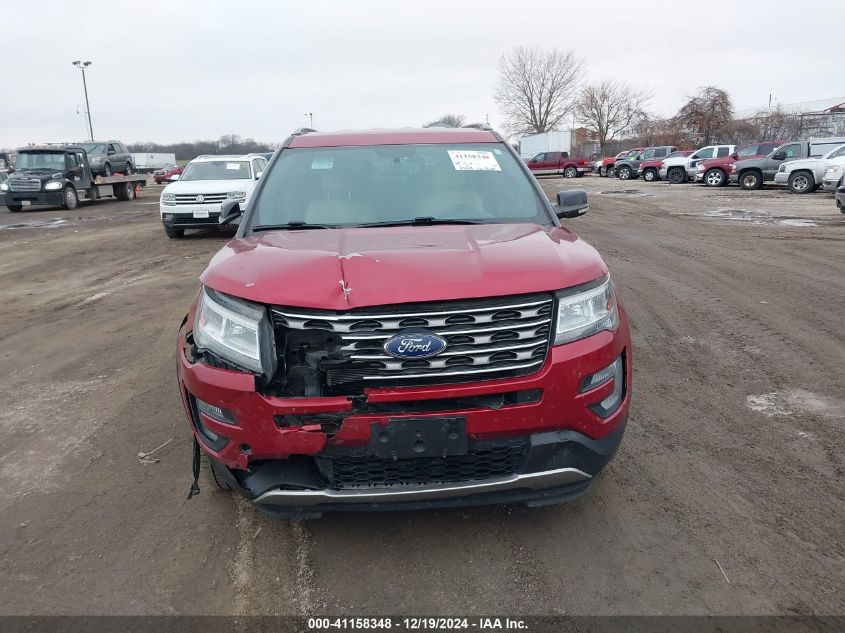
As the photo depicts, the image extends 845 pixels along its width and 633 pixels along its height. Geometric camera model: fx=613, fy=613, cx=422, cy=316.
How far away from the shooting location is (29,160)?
21.8 meters

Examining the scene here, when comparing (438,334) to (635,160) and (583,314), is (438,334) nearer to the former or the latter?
(583,314)

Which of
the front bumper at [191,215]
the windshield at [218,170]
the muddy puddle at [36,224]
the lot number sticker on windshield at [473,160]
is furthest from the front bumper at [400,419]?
the muddy puddle at [36,224]

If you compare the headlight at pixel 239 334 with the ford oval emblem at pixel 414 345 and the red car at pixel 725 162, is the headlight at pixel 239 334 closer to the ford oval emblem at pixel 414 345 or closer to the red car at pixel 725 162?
the ford oval emblem at pixel 414 345

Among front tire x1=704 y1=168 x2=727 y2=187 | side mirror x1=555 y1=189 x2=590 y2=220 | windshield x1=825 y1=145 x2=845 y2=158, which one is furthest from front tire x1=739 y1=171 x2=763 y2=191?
A: side mirror x1=555 y1=189 x2=590 y2=220

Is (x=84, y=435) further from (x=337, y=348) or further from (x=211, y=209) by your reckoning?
(x=211, y=209)

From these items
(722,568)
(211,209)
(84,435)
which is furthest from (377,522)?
(211,209)

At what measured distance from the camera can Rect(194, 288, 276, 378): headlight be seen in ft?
8.04

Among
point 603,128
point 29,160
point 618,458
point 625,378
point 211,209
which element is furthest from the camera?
point 603,128

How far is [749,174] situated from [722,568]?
80.4ft

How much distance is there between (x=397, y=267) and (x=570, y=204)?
213cm

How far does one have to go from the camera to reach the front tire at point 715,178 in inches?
1010

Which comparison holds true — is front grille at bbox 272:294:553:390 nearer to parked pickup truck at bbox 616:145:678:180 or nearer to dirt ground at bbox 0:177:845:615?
dirt ground at bbox 0:177:845:615

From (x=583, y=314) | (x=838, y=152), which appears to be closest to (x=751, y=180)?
(x=838, y=152)
